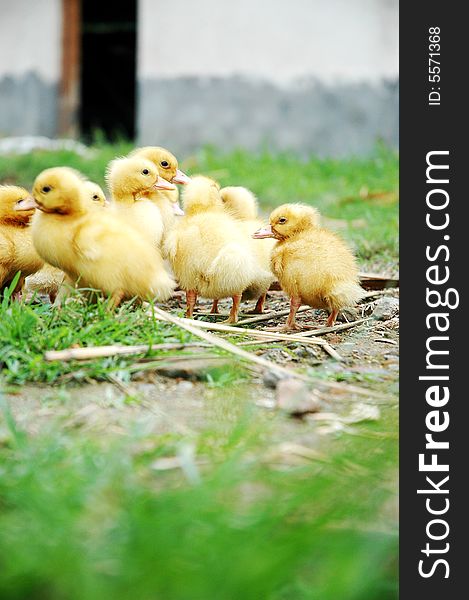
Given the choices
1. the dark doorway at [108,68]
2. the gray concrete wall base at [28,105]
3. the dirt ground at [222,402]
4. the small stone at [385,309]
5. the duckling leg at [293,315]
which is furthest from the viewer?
the dark doorway at [108,68]

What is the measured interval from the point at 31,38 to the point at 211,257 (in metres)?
7.91

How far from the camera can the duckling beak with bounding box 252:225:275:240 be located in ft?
11.9

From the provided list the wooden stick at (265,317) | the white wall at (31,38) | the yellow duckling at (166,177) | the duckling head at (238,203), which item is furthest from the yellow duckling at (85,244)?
the white wall at (31,38)

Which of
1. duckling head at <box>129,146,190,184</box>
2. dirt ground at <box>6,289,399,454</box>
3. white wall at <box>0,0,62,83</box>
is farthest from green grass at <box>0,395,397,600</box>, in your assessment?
white wall at <box>0,0,62,83</box>

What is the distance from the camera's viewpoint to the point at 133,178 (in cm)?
362

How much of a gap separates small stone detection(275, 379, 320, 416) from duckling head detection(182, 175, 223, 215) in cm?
124

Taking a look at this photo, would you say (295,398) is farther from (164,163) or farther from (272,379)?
(164,163)

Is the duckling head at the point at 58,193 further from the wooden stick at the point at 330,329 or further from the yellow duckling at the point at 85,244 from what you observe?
the wooden stick at the point at 330,329

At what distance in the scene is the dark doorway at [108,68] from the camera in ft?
42.6

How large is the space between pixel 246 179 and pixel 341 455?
5580 mm

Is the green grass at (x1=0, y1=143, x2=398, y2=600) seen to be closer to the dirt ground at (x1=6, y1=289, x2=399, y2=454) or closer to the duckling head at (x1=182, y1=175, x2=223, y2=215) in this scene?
the dirt ground at (x1=6, y1=289, x2=399, y2=454)

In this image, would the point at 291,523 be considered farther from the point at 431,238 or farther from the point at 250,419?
the point at 431,238

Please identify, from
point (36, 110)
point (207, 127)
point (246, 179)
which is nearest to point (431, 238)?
point (246, 179)

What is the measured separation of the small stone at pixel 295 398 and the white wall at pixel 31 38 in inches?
343
